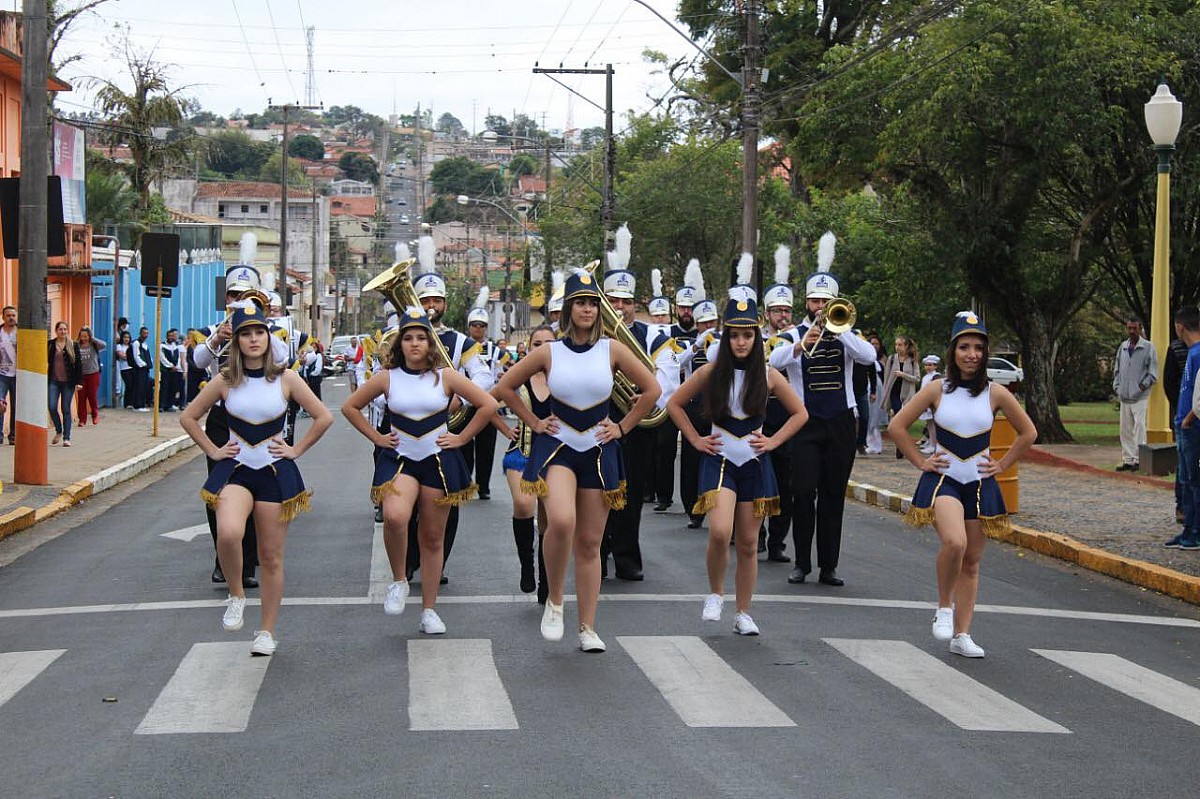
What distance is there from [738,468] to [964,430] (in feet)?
4.34

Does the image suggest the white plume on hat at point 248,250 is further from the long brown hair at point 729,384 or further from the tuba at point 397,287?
the long brown hair at point 729,384

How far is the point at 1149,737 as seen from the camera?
732 centimetres

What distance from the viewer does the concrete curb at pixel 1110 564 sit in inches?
476

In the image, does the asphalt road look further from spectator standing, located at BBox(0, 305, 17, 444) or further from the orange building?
the orange building

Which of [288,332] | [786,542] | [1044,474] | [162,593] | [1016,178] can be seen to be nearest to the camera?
[162,593]

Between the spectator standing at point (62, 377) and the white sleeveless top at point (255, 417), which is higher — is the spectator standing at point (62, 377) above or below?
below

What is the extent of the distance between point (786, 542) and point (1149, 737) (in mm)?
7364

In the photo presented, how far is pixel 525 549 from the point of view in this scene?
11.0 meters

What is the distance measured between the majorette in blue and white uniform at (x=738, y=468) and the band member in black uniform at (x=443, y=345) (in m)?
2.27

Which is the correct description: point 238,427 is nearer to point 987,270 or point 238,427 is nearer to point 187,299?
point 987,270

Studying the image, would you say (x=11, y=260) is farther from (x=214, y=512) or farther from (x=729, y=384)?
(x=729, y=384)

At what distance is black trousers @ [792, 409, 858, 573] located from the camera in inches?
464

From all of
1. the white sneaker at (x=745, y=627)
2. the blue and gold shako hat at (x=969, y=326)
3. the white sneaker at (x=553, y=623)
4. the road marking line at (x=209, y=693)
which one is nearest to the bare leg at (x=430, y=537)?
the white sneaker at (x=553, y=623)

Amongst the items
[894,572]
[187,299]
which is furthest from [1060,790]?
[187,299]
